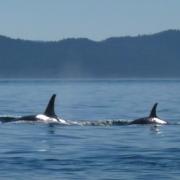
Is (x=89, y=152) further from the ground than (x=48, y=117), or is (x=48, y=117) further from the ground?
(x=48, y=117)

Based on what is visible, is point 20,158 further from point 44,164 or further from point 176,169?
point 176,169

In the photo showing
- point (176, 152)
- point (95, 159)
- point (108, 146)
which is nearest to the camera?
point (95, 159)

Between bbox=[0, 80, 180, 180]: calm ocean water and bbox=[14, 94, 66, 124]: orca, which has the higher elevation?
bbox=[14, 94, 66, 124]: orca

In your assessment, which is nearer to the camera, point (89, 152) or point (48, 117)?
point (89, 152)

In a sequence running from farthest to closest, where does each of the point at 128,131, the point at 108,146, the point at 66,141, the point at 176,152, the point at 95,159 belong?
the point at 128,131
the point at 66,141
the point at 108,146
the point at 176,152
the point at 95,159

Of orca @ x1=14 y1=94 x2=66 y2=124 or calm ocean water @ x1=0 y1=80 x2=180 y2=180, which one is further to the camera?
orca @ x1=14 y1=94 x2=66 y2=124

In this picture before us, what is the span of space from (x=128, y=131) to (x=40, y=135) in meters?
4.29

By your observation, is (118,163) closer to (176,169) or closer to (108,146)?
(176,169)

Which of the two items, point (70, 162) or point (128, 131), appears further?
point (128, 131)

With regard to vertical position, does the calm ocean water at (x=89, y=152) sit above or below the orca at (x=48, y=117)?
below

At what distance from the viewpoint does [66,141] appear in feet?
100

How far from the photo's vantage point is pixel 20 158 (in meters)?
24.9

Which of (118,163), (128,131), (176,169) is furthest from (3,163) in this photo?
(128,131)

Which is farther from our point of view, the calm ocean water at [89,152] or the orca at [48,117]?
the orca at [48,117]
